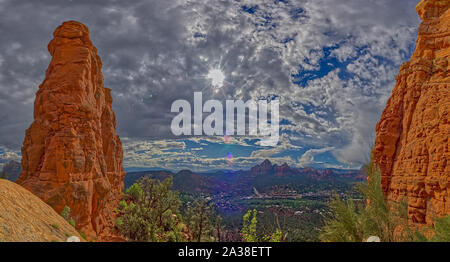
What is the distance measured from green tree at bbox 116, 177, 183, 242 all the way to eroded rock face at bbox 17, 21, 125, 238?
2640 mm

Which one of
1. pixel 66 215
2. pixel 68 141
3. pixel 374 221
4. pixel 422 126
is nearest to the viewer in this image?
pixel 374 221

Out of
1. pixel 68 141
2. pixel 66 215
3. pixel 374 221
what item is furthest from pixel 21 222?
pixel 68 141

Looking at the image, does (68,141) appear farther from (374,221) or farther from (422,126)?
(422,126)

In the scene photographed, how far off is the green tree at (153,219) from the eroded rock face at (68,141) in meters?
2.64

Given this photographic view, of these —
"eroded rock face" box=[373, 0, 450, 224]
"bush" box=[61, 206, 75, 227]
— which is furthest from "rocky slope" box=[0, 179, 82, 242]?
"eroded rock face" box=[373, 0, 450, 224]

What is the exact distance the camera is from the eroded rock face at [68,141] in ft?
56.9

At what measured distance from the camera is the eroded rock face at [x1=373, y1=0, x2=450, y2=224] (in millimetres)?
17672

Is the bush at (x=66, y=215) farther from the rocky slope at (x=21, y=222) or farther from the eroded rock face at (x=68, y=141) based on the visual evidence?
the rocky slope at (x=21, y=222)

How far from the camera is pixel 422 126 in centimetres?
1986

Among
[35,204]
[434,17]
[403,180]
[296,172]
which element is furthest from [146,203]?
[296,172]

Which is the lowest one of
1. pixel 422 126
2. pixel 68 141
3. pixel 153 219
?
pixel 153 219

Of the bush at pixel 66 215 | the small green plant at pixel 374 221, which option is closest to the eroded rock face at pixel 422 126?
the small green plant at pixel 374 221

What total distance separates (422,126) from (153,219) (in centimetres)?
2677

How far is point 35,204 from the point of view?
9133 mm
